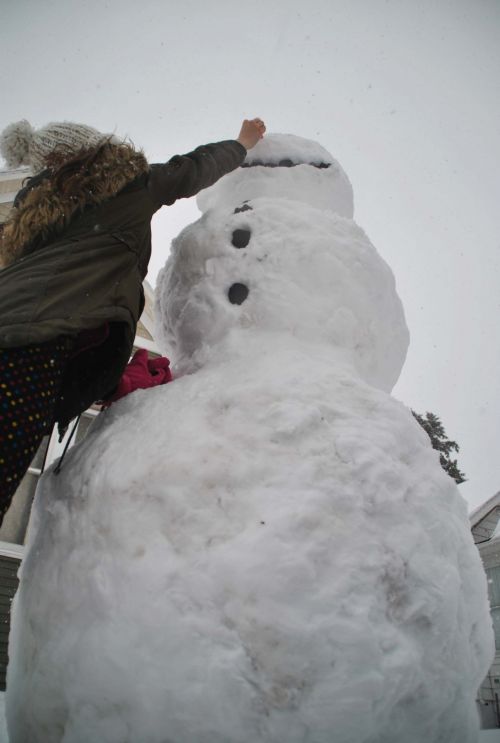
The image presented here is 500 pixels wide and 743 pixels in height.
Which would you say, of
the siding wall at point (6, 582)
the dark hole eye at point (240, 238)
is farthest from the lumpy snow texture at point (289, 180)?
the siding wall at point (6, 582)

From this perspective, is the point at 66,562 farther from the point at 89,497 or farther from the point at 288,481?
the point at 288,481

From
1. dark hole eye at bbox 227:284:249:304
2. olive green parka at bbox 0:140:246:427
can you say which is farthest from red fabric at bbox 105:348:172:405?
dark hole eye at bbox 227:284:249:304

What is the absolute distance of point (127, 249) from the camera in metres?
1.78

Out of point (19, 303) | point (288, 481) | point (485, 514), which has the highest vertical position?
point (19, 303)

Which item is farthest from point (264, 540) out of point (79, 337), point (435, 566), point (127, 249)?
point (127, 249)

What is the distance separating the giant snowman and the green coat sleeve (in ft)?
2.15

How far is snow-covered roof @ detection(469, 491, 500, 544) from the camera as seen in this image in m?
10.4

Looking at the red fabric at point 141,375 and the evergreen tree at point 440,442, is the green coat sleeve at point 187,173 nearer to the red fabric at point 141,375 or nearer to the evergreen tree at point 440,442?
the red fabric at point 141,375

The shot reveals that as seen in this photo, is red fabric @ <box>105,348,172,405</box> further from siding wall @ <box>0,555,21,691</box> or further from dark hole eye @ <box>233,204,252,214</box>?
siding wall @ <box>0,555,21,691</box>

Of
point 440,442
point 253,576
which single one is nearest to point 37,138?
point 253,576

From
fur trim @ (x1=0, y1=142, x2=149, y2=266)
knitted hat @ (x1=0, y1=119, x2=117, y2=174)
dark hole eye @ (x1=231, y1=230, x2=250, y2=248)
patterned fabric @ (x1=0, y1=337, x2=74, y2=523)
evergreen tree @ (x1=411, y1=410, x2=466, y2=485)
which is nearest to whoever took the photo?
patterned fabric @ (x1=0, y1=337, x2=74, y2=523)

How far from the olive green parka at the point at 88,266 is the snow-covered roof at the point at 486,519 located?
10.1 meters

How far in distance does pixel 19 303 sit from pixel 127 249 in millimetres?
463

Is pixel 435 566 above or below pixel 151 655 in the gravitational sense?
above
